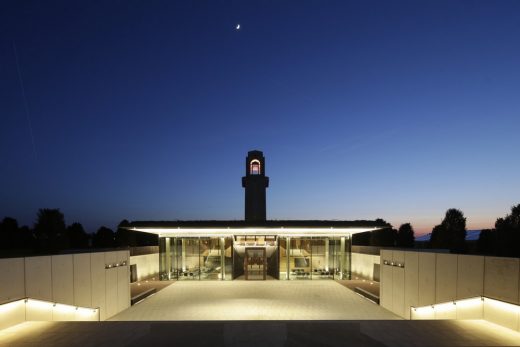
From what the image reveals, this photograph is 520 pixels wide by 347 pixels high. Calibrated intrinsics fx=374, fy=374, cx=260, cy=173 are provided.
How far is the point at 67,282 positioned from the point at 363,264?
66.0 ft

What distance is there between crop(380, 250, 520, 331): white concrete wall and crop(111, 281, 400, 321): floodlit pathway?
4.24ft

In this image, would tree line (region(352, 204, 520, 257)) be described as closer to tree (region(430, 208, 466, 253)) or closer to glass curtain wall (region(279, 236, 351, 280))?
tree (region(430, 208, 466, 253))

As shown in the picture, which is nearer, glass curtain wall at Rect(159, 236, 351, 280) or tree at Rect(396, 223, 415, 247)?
glass curtain wall at Rect(159, 236, 351, 280)

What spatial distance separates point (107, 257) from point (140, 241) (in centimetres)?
4477

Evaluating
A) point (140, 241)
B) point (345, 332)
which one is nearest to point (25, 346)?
point (345, 332)

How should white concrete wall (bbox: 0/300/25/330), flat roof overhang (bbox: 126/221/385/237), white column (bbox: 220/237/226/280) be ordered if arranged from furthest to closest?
1. white column (bbox: 220/237/226/280)
2. flat roof overhang (bbox: 126/221/385/237)
3. white concrete wall (bbox: 0/300/25/330)

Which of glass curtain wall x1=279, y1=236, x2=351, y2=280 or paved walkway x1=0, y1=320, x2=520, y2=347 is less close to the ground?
paved walkway x1=0, y1=320, x2=520, y2=347

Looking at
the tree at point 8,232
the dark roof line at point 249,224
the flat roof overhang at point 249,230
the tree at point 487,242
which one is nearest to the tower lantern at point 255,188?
the flat roof overhang at point 249,230

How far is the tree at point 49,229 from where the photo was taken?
2850 centimetres

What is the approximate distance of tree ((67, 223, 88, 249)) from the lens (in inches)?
1959

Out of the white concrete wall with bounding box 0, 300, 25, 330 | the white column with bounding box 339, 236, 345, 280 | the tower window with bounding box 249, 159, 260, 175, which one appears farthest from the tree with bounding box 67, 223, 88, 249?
the white concrete wall with bounding box 0, 300, 25, 330

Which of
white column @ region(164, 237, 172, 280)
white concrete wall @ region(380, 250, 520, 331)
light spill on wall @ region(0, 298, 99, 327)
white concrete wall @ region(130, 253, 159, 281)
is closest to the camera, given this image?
white concrete wall @ region(380, 250, 520, 331)

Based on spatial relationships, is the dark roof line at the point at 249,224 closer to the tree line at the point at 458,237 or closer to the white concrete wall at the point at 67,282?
the white concrete wall at the point at 67,282

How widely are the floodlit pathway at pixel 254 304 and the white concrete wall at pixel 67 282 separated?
1103 mm
